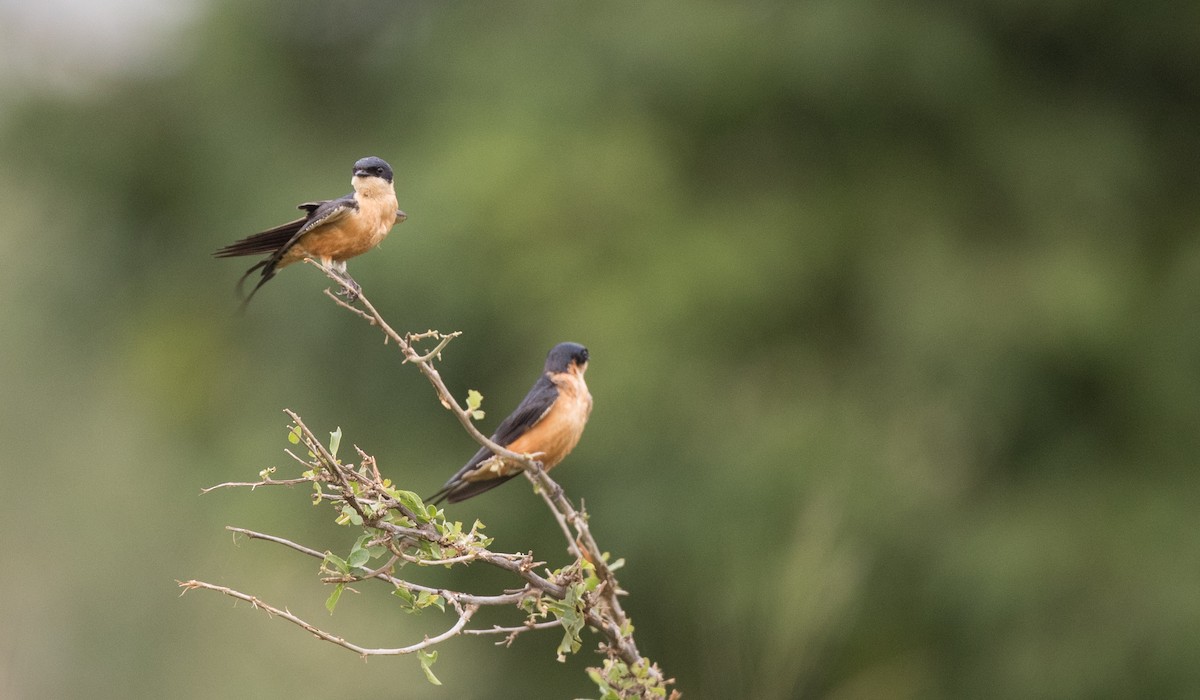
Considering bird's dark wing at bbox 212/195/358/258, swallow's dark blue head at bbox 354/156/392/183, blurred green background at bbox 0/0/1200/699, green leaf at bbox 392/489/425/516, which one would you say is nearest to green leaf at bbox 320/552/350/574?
green leaf at bbox 392/489/425/516

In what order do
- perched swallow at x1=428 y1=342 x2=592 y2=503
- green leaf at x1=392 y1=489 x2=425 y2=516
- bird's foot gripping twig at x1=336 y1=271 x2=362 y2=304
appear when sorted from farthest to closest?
perched swallow at x1=428 y1=342 x2=592 y2=503 → green leaf at x1=392 y1=489 x2=425 y2=516 → bird's foot gripping twig at x1=336 y1=271 x2=362 y2=304

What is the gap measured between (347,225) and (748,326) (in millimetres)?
6765

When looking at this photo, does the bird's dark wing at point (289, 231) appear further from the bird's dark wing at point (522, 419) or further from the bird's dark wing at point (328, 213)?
the bird's dark wing at point (522, 419)

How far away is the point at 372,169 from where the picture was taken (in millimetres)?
2154

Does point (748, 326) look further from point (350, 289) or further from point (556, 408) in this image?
point (350, 289)

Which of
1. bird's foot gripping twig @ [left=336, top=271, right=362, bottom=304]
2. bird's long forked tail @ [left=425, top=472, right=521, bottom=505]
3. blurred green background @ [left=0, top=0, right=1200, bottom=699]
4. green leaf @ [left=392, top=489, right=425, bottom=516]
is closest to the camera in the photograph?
bird's foot gripping twig @ [left=336, top=271, right=362, bottom=304]

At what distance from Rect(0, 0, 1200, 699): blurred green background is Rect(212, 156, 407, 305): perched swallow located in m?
4.65

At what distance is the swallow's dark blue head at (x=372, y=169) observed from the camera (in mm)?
2135

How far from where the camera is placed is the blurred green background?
796cm

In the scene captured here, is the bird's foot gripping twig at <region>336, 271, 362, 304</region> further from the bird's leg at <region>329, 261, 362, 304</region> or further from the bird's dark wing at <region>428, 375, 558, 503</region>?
the bird's dark wing at <region>428, 375, 558, 503</region>

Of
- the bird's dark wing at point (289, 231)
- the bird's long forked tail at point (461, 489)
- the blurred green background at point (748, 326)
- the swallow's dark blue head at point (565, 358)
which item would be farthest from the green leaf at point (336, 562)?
the blurred green background at point (748, 326)

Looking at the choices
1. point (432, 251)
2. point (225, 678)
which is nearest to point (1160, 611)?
point (432, 251)

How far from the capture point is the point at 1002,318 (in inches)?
321

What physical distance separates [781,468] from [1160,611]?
7.63 ft
